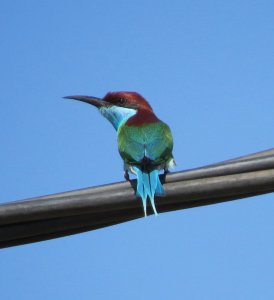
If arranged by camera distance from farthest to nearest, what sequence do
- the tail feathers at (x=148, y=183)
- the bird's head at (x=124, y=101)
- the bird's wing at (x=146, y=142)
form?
the bird's head at (x=124, y=101) < the bird's wing at (x=146, y=142) < the tail feathers at (x=148, y=183)

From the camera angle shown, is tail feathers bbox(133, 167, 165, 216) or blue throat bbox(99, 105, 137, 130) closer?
tail feathers bbox(133, 167, 165, 216)

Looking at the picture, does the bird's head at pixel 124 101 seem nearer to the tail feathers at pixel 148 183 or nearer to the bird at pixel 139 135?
the bird at pixel 139 135

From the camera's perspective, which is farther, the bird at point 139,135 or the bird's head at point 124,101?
the bird's head at point 124,101

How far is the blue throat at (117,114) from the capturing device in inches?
226

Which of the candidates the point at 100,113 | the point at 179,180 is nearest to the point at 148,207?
the point at 179,180

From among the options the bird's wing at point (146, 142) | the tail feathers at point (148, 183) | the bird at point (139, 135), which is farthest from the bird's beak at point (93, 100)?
the tail feathers at point (148, 183)

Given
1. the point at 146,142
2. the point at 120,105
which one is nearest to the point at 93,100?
the point at 120,105

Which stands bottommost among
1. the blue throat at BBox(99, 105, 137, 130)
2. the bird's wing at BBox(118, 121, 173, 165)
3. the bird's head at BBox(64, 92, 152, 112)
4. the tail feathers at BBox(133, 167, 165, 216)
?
the tail feathers at BBox(133, 167, 165, 216)

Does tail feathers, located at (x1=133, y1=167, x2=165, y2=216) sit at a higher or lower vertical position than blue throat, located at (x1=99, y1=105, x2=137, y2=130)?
lower

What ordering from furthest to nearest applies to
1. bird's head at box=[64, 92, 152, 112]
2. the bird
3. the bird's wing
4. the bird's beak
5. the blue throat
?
the bird's beak → bird's head at box=[64, 92, 152, 112] → the blue throat → the bird's wing → the bird

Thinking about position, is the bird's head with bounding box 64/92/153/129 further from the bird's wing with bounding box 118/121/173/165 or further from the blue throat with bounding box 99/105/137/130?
the bird's wing with bounding box 118/121/173/165

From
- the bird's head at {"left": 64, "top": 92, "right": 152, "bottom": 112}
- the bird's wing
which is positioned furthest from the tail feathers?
the bird's head at {"left": 64, "top": 92, "right": 152, "bottom": 112}

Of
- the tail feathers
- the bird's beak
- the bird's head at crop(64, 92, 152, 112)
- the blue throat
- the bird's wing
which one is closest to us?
the tail feathers

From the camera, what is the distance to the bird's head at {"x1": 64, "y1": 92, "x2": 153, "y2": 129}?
5.79 m
